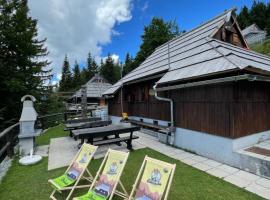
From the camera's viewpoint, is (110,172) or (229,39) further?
(229,39)

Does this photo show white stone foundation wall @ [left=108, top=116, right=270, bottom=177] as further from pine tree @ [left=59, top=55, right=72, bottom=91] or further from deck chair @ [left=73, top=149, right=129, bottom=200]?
pine tree @ [left=59, top=55, right=72, bottom=91]

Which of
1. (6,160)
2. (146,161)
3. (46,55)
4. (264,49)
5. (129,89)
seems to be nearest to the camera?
(146,161)

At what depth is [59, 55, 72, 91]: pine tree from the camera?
2055 inches

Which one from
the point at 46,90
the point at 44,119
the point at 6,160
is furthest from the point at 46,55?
the point at 6,160

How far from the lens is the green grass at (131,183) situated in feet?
12.7

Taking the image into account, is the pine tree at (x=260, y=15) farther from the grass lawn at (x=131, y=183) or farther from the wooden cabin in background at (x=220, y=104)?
the grass lawn at (x=131, y=183)

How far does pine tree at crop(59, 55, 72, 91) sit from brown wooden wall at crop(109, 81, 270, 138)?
48.9m

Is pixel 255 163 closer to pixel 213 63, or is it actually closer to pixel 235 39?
pixel 213 63

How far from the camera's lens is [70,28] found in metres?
14.8

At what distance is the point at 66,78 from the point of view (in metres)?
54.3

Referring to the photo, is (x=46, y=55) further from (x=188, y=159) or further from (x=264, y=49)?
(x=264, y=49)

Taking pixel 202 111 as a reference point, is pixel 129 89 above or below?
above

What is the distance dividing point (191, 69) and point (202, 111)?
5.53 ft

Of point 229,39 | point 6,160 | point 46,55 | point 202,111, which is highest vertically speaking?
point 46,55
